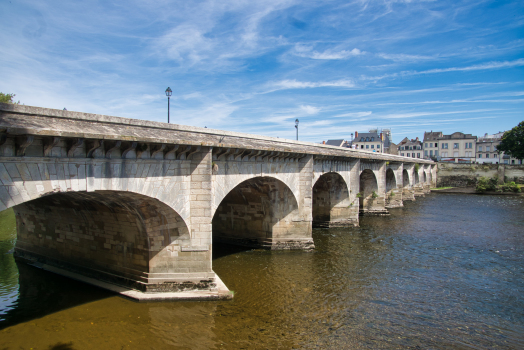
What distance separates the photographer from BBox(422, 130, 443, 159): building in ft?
283

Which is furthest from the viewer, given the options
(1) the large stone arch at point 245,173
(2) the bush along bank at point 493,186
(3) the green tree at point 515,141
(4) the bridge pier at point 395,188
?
(3) the green tree at point 515,141

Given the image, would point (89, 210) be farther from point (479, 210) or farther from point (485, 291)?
point (479, 210)

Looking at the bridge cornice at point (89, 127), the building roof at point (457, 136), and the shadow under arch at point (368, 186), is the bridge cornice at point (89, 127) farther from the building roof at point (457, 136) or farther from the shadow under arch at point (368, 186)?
the building roof at point (457, 136)

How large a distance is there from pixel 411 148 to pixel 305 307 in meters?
89.2

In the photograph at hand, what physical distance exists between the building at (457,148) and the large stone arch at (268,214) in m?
77.8

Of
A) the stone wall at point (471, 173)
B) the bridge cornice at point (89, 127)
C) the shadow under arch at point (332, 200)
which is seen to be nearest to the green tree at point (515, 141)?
the stone wall at point (471, 173)

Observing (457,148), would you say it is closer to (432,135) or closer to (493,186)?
Answer: (432,135)

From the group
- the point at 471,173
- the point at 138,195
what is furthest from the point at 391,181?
the point at 138,195

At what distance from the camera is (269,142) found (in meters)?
19.0

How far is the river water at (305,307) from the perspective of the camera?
32.8ft

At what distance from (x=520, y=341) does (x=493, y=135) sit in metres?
111

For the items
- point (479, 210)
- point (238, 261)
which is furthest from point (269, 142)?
point (479, 210)

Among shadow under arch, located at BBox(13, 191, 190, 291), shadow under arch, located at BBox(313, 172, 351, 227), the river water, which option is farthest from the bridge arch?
shadow under arch, located at BBox(13, 191, 190, 291)

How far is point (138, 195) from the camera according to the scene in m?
10.8
